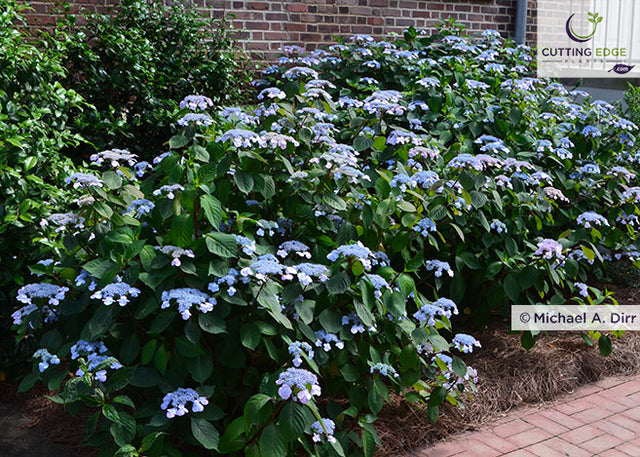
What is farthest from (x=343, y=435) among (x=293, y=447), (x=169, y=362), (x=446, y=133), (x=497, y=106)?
(x=497, y=106)

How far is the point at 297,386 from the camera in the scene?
8.53 feet

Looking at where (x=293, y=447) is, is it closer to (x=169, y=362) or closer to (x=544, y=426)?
(x=169, y=362)

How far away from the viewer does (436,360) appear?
3416mm

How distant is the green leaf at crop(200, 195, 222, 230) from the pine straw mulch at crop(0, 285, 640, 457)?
1.21 meters

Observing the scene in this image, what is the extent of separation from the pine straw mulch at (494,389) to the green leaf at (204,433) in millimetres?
754

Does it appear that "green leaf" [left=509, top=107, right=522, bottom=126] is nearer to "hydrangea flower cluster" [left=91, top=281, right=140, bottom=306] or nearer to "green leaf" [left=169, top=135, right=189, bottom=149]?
"green leaf" [left=169, top=135, right=189, bottom=149]

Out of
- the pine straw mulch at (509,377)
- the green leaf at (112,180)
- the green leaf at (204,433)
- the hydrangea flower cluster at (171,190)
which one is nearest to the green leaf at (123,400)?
the green leaf at (204,433)

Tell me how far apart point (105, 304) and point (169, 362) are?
1.13 ft

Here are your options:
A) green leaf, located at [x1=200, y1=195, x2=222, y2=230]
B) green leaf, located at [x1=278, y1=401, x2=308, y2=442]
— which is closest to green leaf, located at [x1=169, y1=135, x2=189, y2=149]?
green leaf, located at [x1=200, y1=195, x2=222, y2=230]

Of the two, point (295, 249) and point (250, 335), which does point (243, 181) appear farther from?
point (250, 335)

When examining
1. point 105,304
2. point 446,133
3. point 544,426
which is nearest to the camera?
point 105,304

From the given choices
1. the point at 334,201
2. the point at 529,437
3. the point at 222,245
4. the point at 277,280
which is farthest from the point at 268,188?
the point at 529,437

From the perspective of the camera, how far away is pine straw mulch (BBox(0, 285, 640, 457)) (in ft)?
11.3

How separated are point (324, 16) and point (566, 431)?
4970 mm
